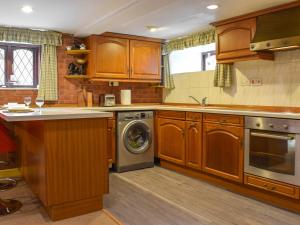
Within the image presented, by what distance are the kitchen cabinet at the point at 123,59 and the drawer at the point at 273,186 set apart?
2.42m

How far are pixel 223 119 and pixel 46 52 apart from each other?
2618mm

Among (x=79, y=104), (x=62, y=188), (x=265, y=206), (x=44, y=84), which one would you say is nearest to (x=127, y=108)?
(x=79, y=104)

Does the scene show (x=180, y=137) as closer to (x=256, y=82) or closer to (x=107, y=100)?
(x=256, y=82)

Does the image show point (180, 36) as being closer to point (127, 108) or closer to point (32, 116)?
point (127, 108)

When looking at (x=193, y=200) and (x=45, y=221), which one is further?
→ (x=193, y=200)

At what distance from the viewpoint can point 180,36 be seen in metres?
4.55

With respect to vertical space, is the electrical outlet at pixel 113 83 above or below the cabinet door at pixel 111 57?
below

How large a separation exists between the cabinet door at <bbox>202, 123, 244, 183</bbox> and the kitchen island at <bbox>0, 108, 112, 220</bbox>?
135cm

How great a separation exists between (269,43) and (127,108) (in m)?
1.99

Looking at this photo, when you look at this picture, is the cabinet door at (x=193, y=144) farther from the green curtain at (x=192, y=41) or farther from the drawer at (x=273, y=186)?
the green curtain at (x=192, y=41)

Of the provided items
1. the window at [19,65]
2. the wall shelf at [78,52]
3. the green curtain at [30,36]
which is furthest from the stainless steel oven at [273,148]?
the window at [19,65]

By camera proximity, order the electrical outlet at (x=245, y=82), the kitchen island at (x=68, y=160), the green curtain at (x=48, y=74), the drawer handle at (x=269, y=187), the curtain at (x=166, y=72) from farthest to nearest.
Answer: the curtain at (x=166, y=72)
the green curtain at (x=48, y=74)
the electrical outlet at (x=245, y=82)
the drawer handle at (x=269, y=187)
the kitchen island at (x=68, y=160)

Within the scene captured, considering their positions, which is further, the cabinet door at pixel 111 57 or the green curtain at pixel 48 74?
the cabinet door at pixel 111 57

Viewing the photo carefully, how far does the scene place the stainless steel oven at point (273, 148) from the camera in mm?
2561
